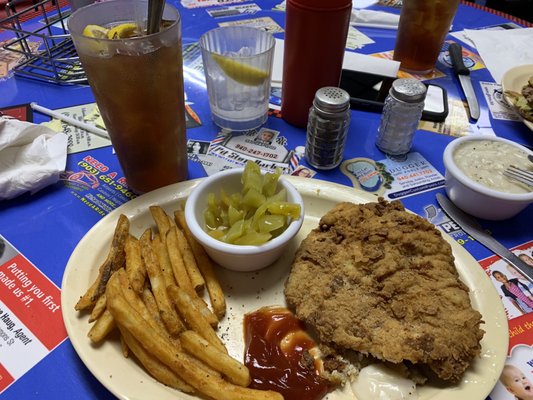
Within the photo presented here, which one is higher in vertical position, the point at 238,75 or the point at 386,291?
the point at 238,75

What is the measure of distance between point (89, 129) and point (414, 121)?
1537 mm

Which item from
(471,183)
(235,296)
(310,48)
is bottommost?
(235,296)

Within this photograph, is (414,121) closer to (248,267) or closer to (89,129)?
(248,267)

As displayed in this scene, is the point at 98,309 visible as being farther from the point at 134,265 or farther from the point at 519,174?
the point at 519,174

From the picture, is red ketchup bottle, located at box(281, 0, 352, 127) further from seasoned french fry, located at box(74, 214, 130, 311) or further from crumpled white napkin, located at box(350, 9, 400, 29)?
crumpled white napkin, located at box(350, 9, 400, 29)

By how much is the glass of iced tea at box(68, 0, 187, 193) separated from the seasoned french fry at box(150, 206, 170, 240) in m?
0.22

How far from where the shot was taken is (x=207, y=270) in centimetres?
141

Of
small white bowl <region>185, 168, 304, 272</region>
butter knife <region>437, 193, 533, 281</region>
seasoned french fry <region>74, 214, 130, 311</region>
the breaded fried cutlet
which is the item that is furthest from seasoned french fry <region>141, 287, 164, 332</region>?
butter knife <region>437, 193, 533, 281</region>

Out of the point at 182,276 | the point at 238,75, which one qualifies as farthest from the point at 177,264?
the point at 238,75

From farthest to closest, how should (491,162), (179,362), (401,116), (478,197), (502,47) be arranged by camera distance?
(502,47) < (401,116) < (491,162) < (478,197) < (179,362)

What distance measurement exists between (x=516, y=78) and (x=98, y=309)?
2.33 m

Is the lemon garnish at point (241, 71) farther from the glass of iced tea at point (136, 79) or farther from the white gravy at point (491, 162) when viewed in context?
the white gravy at point (491, 162)

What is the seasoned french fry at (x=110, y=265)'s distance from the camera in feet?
4.09

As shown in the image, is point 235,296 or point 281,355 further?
point 235,296
